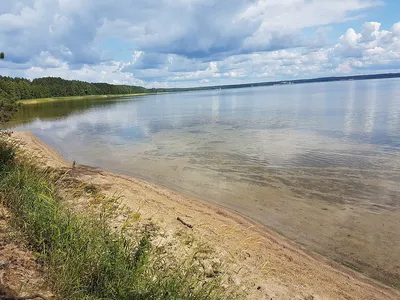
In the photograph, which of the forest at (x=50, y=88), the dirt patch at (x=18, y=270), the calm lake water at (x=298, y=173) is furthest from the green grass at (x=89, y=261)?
the forest at (x=50, y=88)

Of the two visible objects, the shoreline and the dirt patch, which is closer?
the dirt patch

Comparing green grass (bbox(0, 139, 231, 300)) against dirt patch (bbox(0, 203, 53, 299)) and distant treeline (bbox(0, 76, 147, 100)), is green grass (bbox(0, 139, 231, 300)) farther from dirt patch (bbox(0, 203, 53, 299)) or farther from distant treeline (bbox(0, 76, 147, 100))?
distant treeline (bbox(0, 76, 147, 100))

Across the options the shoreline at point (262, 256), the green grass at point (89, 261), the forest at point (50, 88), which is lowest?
the shoreline at point (262, 256)

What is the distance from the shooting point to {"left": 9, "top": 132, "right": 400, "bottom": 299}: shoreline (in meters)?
6.52

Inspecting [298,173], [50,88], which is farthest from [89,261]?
[50,88]

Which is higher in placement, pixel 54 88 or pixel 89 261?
pixel 54 88

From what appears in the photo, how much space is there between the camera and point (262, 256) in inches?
306

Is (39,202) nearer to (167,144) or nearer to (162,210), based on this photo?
(162,210)

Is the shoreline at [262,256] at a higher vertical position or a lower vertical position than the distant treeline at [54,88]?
lower

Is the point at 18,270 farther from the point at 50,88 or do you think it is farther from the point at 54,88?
the point at 54,88

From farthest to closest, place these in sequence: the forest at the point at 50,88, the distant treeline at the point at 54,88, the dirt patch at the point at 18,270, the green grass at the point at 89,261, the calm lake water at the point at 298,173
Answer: the distant treeline at the point at 54,88 < the forest at the point at 50,88 < the calm lake water at the point at 298,173 < the green grass at the point at 89,261 < the dirt patch at the point at 18,270

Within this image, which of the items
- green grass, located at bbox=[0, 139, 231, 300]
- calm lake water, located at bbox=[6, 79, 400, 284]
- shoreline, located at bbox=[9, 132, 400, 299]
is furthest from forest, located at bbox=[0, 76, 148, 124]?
green grass, located at bbox=[0, 139, 231, 300]

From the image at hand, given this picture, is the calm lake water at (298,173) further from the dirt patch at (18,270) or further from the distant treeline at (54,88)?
the distant treeline at (54,88)

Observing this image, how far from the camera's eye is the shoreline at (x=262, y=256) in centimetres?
652
